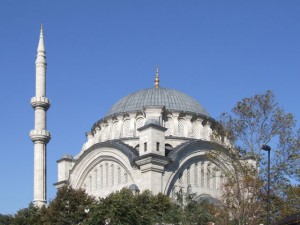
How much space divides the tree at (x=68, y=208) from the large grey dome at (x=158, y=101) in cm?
1588

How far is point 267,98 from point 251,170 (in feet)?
13.3

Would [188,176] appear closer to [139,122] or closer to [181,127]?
[181,127]

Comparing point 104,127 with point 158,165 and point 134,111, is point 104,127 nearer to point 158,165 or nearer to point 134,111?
point 134,111

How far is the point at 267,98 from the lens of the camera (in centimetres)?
3378

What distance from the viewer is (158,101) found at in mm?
55750

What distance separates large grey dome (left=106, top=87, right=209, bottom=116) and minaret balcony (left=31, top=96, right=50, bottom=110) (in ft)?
21.1

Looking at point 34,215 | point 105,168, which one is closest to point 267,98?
point 34,215

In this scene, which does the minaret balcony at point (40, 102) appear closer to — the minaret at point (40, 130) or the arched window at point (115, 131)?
the minaret at point (40, 130)

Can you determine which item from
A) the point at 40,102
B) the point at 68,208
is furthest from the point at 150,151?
the point at 40,102

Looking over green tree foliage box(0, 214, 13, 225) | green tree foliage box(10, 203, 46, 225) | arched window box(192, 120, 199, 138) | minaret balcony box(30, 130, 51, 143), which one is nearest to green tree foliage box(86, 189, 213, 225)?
green tree foliage box(10, 203, 46, 225)

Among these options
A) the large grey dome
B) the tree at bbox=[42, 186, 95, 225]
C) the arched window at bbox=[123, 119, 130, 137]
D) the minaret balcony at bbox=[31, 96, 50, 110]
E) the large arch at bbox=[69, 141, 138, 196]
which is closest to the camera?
the tree at bbox=[42, 186, 95, 225]

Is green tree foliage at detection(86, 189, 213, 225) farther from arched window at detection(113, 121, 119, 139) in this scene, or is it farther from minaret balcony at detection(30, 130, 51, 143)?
arched window at detection(113, 121, 119, 139)

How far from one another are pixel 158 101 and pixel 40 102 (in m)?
10.7

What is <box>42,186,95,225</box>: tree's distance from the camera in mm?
38925
